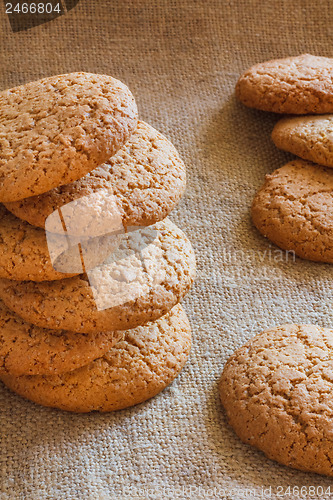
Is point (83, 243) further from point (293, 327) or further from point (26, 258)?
point (293, 327)

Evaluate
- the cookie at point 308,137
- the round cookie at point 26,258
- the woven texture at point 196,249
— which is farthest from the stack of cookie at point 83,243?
the cookie at point 308,137

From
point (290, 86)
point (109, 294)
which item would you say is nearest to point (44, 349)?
point (109, 294)

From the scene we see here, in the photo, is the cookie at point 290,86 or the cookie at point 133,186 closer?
the cookie at point 133,186

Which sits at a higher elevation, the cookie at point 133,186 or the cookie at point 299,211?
the cookie at point 133,186

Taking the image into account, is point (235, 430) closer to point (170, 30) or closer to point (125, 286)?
point (125, 286)

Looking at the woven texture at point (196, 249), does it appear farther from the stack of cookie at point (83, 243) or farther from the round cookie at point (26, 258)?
the round cookie at point (26, 258)

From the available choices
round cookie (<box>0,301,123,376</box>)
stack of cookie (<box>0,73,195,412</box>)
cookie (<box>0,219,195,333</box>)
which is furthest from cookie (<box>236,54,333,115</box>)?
round cookie (<box>0,301,123,376</box>)
